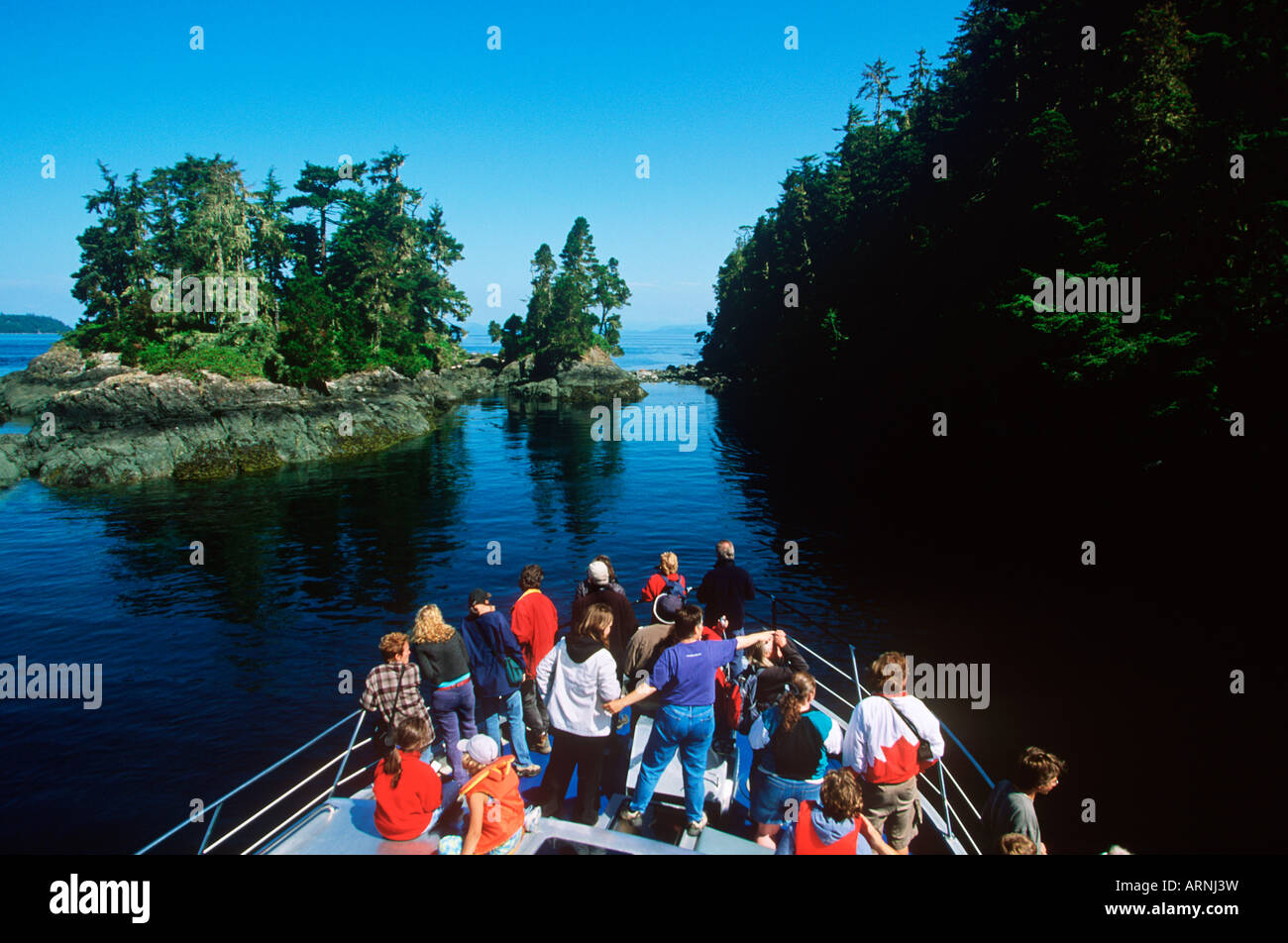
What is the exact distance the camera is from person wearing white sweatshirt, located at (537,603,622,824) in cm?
655

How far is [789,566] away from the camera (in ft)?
80.7

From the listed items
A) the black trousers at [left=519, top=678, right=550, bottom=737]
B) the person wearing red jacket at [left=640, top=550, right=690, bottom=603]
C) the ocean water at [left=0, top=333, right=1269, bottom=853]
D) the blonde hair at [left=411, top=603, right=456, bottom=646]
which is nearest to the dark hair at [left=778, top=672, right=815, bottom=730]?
the person wearing red jacket at [left=640, top=550, right=690, bottom=603]

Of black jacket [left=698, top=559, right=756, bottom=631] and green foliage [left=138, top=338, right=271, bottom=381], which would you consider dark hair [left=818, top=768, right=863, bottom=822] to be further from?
green foliage [left=138, top=338, right=271, bottom=381]

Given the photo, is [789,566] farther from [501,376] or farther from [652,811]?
[501,376]

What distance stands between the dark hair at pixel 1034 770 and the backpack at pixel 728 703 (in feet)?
11.7

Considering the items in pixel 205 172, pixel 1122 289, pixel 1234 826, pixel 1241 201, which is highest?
pixel 205 172

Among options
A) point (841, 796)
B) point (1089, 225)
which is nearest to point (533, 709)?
point (841, 796)

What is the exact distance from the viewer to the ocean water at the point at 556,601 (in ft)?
41.2

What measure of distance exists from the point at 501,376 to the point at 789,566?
7757 centimetres

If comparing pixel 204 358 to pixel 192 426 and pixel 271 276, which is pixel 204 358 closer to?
pixel 192 426

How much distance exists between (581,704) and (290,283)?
6886 centimetres

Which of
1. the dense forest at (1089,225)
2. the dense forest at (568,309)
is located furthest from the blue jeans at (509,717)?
the dense forest at (568,309)

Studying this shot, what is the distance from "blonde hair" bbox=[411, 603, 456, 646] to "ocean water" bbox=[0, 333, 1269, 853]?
7.64m
